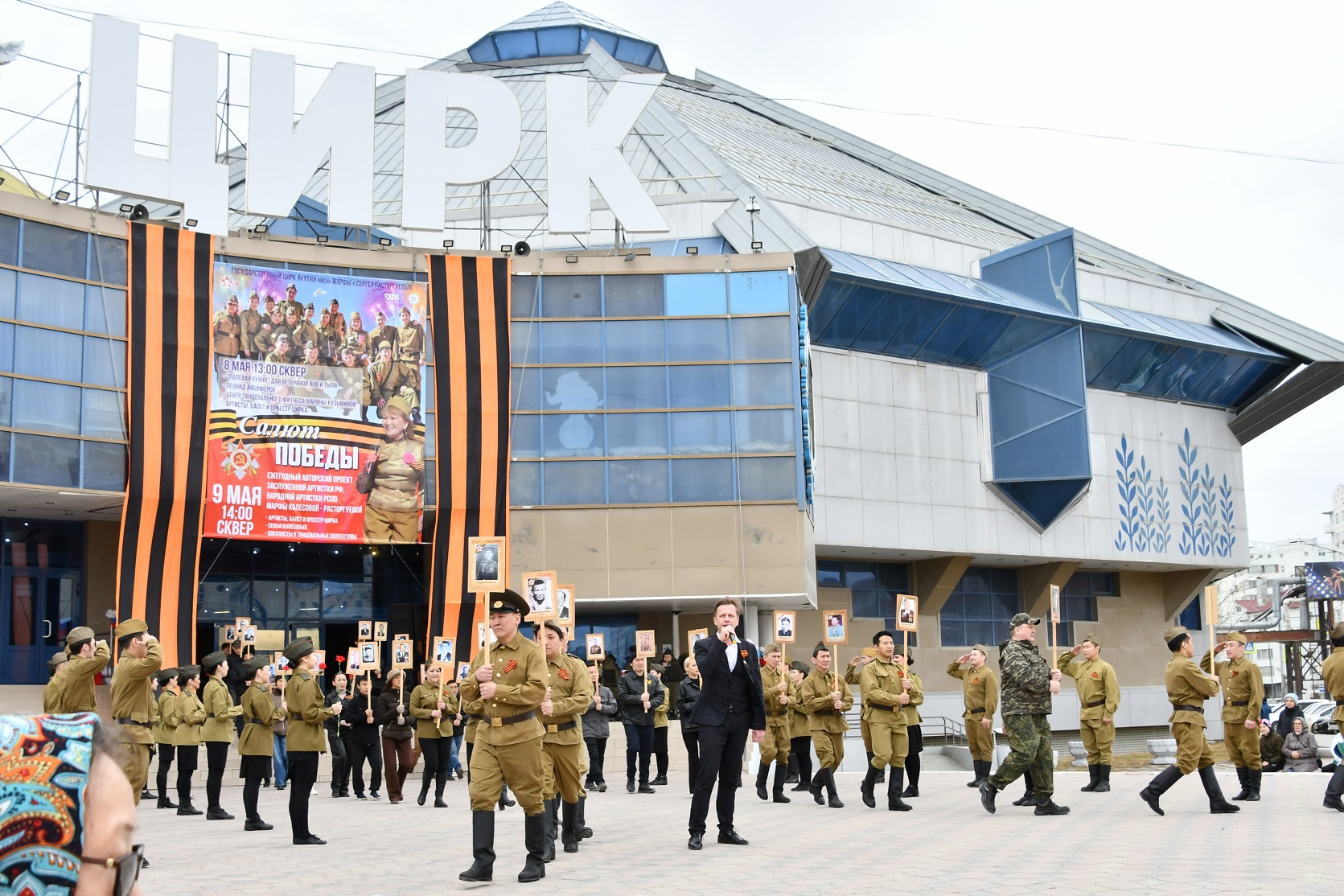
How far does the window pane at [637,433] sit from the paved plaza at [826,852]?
56.6 feet

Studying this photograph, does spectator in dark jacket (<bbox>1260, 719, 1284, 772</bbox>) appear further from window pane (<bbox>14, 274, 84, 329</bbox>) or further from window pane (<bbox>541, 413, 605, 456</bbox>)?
window pane (<bbox>14, 274, 84, 329</bbox>)

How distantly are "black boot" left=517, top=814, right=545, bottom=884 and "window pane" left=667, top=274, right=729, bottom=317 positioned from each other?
82.2ft

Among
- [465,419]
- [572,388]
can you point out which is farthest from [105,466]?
[572,388]

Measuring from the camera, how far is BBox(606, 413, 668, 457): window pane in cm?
3359

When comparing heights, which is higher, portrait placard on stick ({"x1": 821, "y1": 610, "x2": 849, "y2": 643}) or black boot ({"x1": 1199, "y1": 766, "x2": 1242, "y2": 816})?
portrait placard on stick ({"x1": 821, "y1": 610, "x2": 849, "y2": 643})

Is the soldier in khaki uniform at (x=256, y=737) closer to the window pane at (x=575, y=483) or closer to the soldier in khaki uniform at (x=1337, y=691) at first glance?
the soldier in khaki uniform at (x=1337, y=691)

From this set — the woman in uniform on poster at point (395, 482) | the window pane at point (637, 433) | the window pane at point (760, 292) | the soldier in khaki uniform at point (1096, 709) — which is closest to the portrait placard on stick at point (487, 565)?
the soldier in khaki uniform at point (1096, 709)

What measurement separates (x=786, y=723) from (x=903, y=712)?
2881 mm

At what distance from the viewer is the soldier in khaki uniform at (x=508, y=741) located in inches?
372

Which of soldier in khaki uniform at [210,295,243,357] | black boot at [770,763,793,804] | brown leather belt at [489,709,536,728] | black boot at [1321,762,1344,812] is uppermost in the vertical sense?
soldier in khaki uniform at [210,295,243,357]

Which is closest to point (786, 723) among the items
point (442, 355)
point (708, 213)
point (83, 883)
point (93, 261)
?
point (83, 883)

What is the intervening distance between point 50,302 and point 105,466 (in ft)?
11.7

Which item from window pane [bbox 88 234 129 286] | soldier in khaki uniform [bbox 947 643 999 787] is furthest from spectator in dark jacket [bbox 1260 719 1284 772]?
window pane [bbox 88 234 129 286]

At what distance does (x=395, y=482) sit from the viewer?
31.9 meters
